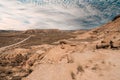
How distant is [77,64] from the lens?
24.4 meters

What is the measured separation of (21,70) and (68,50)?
10.4m

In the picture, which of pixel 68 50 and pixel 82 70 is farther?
pixel 68 50

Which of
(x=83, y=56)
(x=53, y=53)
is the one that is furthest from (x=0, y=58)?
(x=83, y=56)

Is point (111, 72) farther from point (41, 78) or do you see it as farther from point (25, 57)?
point (25, 57)

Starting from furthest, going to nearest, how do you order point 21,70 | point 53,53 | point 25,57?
point 25,57 → point 21,70 → point 53,53

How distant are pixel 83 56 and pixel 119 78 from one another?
20.0ft

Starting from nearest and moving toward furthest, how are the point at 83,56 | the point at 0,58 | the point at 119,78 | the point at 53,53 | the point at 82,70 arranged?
the point at 119,78, the point at 82,70, the point at 83,56, the point at 53,53, the point at 0,58

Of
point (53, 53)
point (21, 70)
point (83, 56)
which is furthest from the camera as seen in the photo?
point (21, 70)

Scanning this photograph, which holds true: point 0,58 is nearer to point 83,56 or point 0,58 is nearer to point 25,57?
point 25,57

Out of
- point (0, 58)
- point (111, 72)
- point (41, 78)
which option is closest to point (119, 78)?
point (111, 72)

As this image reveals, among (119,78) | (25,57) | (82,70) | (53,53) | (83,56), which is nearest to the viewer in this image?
(119,78)

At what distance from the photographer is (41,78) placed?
23484mm

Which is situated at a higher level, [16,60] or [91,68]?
[91,68]

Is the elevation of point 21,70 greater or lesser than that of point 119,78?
lesser
